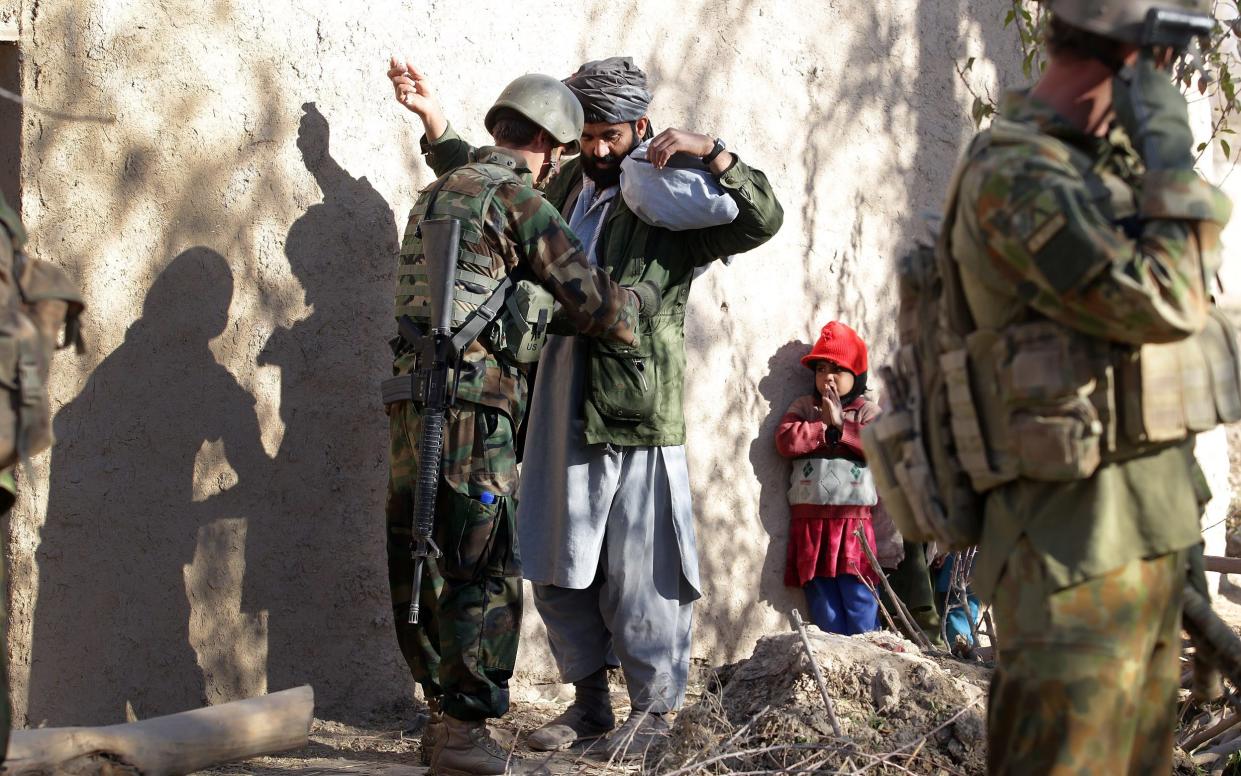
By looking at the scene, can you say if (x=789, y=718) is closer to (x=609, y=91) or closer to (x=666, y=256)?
(x=666, y=256)

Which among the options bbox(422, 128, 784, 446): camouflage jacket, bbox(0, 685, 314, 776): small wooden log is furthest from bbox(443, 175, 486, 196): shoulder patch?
bbox(0, 685, 314, 776): small wooden log

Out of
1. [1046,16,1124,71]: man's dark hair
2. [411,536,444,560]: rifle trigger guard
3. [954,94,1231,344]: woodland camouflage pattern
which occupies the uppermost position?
[1046,16,1124,71]: man's dark hair

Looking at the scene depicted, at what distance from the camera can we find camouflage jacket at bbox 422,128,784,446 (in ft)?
15.1

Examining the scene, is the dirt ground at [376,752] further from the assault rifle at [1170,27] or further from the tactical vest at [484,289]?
the assault rifle at [1170,27]

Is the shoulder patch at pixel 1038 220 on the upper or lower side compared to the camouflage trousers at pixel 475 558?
upper

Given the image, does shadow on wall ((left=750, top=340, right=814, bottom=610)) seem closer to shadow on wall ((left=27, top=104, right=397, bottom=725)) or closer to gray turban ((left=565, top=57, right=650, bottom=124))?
gray turban ((left=565, top=57, right=650, bottom=124))

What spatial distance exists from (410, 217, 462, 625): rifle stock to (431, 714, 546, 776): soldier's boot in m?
0.34

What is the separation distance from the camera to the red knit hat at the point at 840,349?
19.1ft

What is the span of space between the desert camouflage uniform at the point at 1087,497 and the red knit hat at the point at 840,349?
3189mm

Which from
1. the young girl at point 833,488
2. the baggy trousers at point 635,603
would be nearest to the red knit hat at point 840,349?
the young girl at point 833,488

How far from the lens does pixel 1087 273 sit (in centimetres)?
238

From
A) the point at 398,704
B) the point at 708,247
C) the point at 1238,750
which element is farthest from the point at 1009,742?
the point at 398,704

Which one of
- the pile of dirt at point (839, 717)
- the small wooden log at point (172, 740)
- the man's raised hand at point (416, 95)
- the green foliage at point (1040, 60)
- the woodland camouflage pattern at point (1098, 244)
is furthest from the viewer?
the green foliage at point (1040, 60)

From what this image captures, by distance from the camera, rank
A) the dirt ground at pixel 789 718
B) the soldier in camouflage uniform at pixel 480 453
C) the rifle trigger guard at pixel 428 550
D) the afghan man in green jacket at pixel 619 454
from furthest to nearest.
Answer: the afghan man in green jacket at pixel 619 454
the soldier in camouflage uniform at pixel 480 453
the rifle trigger guard at pixel 428 550
the dirt ground at pixel 789 718
